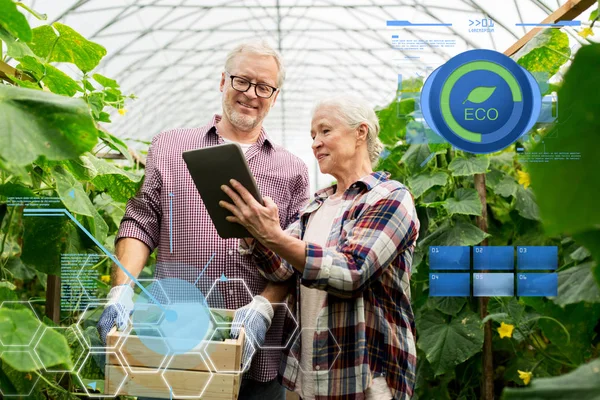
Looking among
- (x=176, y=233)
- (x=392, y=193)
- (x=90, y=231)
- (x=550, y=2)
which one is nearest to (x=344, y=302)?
(x=392, y=193)

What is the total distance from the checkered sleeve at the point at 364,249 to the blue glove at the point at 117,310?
34 centimetres

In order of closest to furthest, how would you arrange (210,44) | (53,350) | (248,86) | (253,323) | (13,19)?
1. (53,350)
2. (13,19)
3. (253,323)
4. (248,86)
5. (210,44)

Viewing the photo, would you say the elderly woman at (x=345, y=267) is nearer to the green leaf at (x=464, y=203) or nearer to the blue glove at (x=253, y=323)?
the blue glove at (x=253, y=323)

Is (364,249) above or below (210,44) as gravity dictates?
below

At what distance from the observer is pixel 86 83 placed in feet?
5.33

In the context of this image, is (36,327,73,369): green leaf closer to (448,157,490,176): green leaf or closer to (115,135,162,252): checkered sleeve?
(115,135,162,252): checkered sleeve

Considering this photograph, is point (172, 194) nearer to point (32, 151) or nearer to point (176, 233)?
point (176, 233)

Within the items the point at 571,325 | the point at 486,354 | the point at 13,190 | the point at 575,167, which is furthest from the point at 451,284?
the point at 575,167

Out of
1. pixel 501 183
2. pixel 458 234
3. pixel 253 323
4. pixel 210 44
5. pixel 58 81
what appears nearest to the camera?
pixel 253 323

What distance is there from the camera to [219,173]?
1.11m

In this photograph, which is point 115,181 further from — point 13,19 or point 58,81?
point 13,19

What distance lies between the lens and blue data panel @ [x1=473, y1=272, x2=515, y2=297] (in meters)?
1.38

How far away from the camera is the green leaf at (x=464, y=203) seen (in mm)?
1853

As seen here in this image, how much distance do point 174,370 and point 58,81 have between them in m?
0.77
